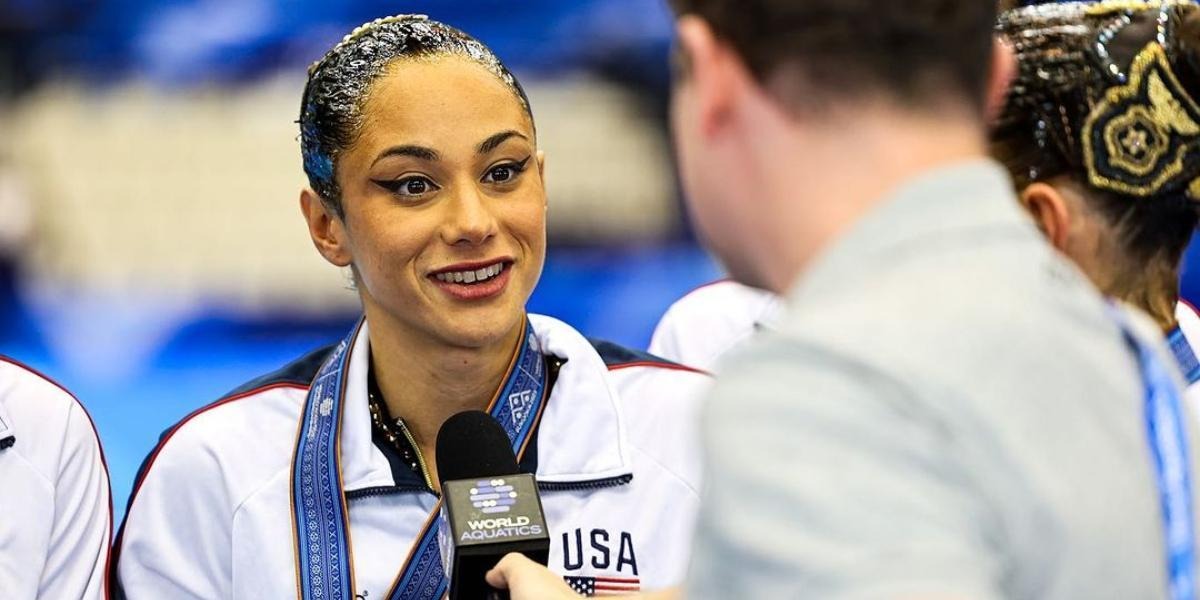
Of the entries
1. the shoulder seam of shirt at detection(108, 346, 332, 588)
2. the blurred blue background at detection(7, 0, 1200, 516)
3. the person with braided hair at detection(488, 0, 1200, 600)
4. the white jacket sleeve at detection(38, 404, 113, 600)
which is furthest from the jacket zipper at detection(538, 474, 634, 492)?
the blurred blue background at detection(7, 0, 1200, 516)

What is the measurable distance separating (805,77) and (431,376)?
1402 mm

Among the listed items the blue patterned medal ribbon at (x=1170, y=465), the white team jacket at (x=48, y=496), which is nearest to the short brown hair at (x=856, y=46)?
the blue patterned medal ribbon at (x=1170, y=465)

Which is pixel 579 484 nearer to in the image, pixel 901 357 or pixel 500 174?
pixel 500 174

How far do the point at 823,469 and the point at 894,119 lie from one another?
0.24 meters

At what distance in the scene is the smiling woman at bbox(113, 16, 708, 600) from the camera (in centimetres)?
223

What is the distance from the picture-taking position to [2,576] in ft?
7.48

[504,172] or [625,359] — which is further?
[625,359]

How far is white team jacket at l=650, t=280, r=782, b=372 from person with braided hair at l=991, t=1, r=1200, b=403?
4.08 feet

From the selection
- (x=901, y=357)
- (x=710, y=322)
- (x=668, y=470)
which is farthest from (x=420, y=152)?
(x=901, y=357)

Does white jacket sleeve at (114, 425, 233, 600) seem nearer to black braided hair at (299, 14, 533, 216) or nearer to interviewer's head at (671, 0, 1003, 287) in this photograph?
black braided hair at (299, 14, 533, 216)

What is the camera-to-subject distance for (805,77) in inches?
40.9

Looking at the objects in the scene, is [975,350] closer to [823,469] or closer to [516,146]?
[823,469]

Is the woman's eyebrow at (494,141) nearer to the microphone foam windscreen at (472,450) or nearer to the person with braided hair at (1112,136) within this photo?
the microphone foam windscreen at (472,450)

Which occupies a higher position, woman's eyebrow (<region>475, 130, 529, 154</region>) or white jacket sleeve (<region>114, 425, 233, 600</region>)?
woman's eyebrow (<region>475, 130, 529, 154</region>)
